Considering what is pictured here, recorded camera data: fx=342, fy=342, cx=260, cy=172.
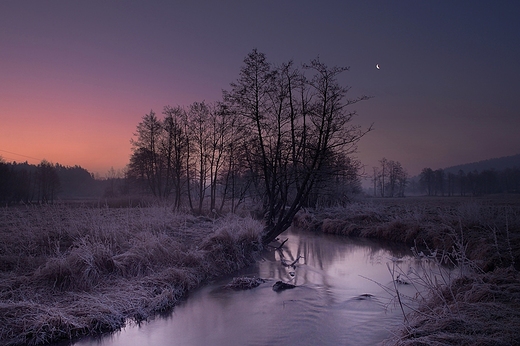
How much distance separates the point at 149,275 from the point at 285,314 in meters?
4.14

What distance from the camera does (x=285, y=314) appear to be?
8.29 metres

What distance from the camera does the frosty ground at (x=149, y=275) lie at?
5.26 meters

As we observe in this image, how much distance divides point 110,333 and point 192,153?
69.2 ft

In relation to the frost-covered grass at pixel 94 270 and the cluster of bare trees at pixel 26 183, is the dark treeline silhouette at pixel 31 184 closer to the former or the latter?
the cluster of bare trees at pixel 26 183

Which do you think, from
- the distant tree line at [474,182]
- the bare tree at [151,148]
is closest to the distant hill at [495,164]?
the distant tree line at [474,182]

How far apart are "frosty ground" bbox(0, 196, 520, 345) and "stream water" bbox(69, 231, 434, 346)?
0.61 m

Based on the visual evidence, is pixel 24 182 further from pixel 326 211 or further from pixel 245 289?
pixel 245 289

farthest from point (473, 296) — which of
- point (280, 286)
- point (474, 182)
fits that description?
point (474, 182)

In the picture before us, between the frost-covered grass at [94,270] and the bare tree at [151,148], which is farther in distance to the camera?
the bare tree at [151,148]

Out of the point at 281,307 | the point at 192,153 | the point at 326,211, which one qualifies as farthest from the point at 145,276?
the point at 326,211

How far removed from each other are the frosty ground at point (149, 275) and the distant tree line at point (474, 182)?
2255 inches

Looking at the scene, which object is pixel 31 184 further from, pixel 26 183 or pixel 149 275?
pixel 149 275

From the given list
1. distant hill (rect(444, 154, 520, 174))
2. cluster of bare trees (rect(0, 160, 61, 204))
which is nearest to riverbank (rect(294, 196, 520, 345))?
cluster of bare trees (rect(0, 160, 61, 204))

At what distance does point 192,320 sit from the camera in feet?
26.2
